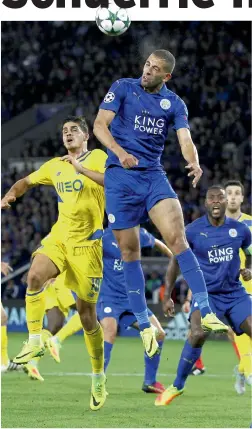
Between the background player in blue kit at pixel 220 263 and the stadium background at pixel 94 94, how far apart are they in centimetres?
1016

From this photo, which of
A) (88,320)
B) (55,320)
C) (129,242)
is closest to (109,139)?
(129,242)

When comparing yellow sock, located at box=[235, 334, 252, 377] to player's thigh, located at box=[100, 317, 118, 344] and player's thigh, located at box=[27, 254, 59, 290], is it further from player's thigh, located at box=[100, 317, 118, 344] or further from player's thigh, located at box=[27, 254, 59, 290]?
player's thigh, located at box=[27, 254, 59, 290]

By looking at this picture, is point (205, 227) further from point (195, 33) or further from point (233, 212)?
point (195, 33)

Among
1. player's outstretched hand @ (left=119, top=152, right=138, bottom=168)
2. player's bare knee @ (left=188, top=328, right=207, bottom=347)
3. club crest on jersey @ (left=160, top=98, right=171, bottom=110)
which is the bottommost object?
player's bare knee @ (left=188, top=328, right=207, bottom=347)

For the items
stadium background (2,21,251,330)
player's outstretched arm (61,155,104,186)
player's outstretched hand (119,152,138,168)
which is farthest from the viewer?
stadium background (2,21,251,330)

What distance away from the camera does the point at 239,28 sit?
93.2ft

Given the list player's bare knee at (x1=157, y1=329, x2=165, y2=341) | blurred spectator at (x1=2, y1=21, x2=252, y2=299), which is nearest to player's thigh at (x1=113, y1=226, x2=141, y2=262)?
player's bare knee at (x1=157, y1=329, x2=165, y2=341)

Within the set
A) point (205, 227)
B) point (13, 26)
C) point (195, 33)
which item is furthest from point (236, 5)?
point (13, 26)

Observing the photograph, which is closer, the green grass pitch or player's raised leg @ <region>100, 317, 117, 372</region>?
the green grass pitch

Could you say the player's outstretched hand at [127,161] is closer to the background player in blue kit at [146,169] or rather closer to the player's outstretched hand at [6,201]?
the background player in blue kit at [146,169]

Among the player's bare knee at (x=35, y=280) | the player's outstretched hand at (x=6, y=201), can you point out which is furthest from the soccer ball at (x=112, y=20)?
the player's bare knee at (x=35, y=280)

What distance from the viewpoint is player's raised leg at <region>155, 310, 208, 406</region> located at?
9583mm

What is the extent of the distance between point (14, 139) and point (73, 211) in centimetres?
2008

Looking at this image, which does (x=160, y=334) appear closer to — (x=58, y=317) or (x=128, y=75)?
(x=58, y=317)
